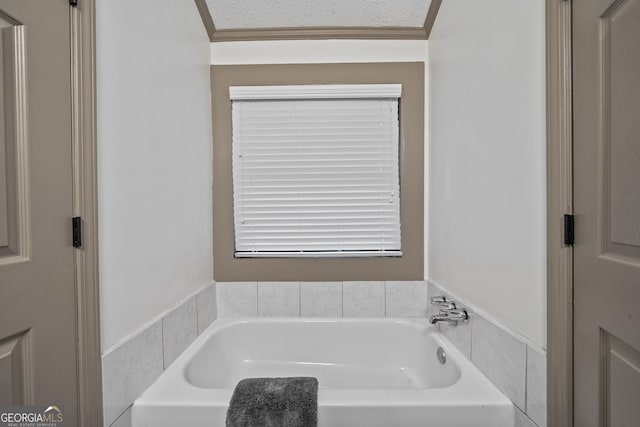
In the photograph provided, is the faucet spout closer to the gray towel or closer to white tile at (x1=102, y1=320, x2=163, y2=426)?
the gray towel

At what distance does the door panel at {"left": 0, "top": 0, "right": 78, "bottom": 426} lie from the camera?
2.36 feet

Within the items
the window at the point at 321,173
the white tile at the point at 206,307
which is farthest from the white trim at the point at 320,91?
the white tile at the point at 206,307

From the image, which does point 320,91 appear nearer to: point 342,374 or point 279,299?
point 279,299

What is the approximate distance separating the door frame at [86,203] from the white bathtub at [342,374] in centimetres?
26

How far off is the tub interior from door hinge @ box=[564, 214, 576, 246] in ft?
3.55

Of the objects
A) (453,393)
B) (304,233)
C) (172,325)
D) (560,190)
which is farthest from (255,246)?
(560,190)

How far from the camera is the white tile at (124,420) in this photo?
102 cm

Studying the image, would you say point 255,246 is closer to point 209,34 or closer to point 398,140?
point 398,140

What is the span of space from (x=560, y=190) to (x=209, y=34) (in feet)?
6.55

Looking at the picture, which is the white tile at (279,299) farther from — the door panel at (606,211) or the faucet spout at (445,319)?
the door panel at (606,211)

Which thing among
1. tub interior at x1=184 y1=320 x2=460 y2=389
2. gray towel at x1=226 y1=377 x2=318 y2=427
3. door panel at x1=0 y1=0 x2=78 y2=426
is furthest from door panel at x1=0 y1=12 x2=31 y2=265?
tub interior at x1=184 y1=320 x2=460 y2=389

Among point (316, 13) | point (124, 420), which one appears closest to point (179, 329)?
point (124, 420)

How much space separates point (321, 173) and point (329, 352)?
3.54 ft

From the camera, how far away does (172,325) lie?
1.40 m
